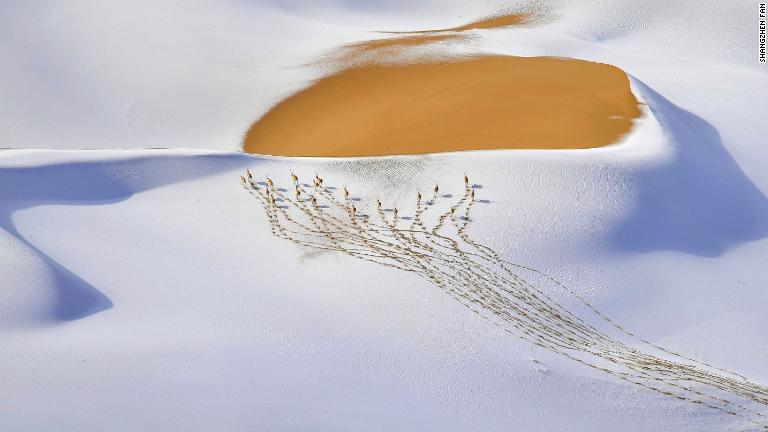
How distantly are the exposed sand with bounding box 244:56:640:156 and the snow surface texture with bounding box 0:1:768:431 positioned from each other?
1.32 feet

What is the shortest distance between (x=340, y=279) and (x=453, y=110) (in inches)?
127

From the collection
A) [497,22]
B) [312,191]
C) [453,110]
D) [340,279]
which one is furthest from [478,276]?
[497,22]

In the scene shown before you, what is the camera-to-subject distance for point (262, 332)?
19.3ft

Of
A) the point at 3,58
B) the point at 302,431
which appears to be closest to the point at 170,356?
the point at 302,431

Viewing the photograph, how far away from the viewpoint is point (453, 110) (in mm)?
9219

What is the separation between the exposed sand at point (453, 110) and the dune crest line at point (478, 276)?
1.32 m

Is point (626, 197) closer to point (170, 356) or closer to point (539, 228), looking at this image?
point (539, 228)

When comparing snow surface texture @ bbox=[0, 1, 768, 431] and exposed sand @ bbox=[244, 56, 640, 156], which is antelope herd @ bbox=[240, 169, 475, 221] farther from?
exposed sand @ bbox=[244, 56, 640, 156]

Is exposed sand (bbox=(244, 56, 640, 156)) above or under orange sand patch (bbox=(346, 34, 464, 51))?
under

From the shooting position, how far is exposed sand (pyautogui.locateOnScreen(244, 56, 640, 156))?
8.48 m

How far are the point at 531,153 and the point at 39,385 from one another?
4.29 m

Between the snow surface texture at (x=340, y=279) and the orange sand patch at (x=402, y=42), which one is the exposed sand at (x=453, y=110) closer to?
the snow surface texture at (x=340, y=279)

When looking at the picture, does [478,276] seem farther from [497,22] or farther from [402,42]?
[497,22]

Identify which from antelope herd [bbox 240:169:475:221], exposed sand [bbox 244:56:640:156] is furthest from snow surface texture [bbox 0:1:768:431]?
exposed sand [bbox 244:56:640:156]
